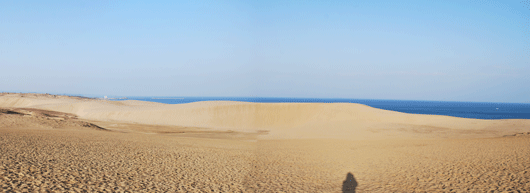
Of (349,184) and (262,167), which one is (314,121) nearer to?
(262,167)

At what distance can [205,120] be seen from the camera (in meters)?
32.9

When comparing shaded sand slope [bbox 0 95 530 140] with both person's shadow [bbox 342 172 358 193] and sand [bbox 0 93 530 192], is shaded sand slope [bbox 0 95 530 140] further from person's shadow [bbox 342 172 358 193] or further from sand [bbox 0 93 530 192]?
person's shadow [bbox 342 172 358 193]

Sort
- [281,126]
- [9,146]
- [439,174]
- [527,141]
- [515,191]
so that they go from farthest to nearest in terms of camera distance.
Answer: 1. [281,126]
2. [527,141]
3. [9,146]
4. [439,174]
5. [515,191]

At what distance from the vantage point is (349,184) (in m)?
8.54

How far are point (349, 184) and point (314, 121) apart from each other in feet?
71.9

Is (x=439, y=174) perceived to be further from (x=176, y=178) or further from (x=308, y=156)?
(x=176, y=178)

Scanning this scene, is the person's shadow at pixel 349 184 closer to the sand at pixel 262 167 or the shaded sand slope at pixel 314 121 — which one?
the sand at pixel 262 167

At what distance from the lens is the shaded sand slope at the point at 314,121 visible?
851 inches

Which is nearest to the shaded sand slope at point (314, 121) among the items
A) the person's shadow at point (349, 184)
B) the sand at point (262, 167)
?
the sand at point (262, 167)

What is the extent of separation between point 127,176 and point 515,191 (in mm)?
9419

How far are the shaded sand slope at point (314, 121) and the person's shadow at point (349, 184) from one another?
11.7 m

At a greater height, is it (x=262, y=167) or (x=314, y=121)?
(x=314, y=121)

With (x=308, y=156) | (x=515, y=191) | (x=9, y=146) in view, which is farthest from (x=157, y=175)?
(x=515, y=191)

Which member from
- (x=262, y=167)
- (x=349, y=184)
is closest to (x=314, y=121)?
(x=262, y=167)
